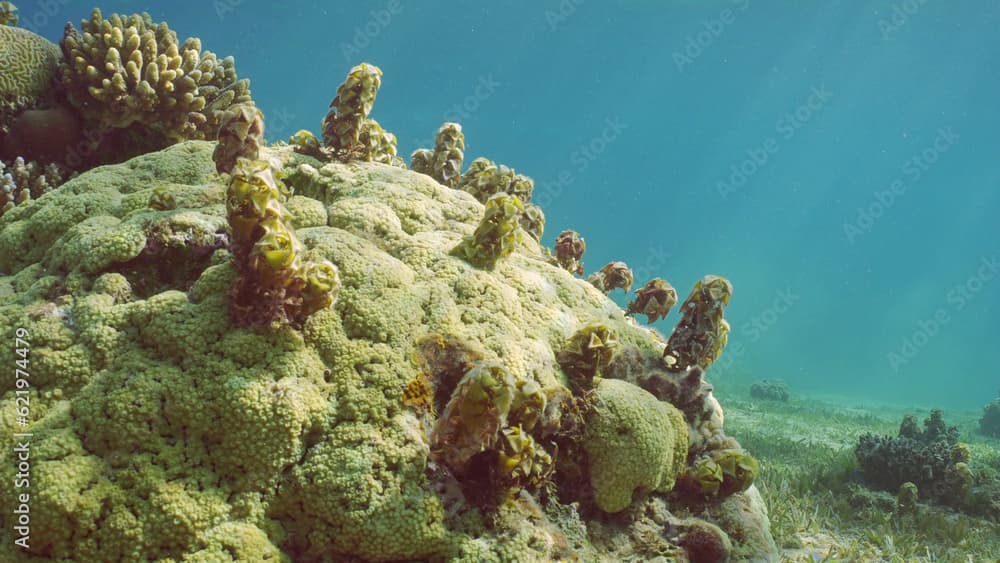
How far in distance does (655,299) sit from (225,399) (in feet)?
16.5

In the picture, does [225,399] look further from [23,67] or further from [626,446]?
[23,67]

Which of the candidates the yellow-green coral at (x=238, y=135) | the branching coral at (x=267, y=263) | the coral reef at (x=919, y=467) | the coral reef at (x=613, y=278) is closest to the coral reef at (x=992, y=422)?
the coral reef at (x=919, y=467)

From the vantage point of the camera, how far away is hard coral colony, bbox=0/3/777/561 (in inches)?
121

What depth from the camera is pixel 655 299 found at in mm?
6590

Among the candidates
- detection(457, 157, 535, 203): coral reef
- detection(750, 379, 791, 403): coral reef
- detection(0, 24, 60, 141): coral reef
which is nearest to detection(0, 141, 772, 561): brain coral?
detection(457, 157, 535, 203): coral reef

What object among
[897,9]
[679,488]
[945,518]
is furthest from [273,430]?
[897,9]

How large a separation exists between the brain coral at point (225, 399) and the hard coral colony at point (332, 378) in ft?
0.05

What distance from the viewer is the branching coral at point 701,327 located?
532 centimetres

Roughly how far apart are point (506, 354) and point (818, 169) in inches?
7009

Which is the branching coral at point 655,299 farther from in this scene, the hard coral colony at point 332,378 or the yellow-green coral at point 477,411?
the yellow-green coral at point 477,411

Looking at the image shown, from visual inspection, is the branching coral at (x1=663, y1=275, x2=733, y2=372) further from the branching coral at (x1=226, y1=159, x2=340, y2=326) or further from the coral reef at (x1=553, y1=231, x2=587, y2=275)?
the branching coral at (x1=226, y1=159, x2=340, y2=326)

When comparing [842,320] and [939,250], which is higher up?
[939,250]

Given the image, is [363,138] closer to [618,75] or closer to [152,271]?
[152,271]

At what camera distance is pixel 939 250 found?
160250mm
